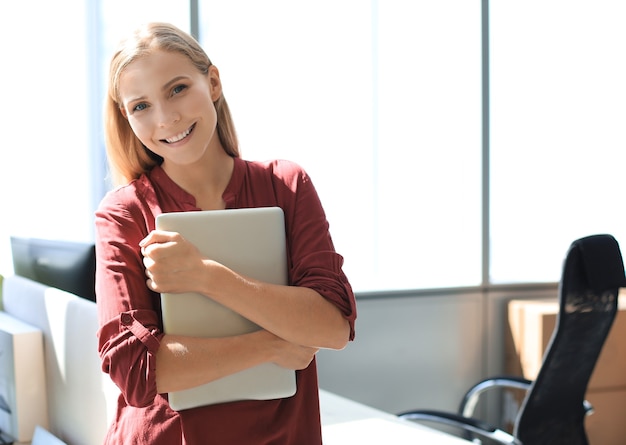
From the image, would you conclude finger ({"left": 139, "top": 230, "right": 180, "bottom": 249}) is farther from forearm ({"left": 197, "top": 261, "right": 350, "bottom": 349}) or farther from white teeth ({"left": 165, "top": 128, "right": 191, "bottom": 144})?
white teeth ({"left": 165, "top": 128, "right": 191, "bottom": 144})

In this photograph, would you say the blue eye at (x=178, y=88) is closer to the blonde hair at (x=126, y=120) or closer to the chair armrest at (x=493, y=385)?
the blonde hair at (x=126, y=120)

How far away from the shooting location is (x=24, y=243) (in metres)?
2.57

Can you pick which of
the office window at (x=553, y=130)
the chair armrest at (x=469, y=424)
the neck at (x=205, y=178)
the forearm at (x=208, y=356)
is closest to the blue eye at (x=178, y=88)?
the neck at (x=205, y=178)

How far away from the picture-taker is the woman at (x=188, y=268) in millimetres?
Answer: 1188

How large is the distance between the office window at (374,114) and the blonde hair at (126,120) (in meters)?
1.95

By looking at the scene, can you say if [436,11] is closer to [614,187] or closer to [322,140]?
[322,140]

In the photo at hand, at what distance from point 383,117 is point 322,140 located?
0.37m

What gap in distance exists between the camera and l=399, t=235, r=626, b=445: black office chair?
259cm

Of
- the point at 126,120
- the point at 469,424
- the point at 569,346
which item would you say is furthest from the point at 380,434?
the point at 126,120

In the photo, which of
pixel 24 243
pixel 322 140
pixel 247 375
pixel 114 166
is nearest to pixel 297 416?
pixel 247 375

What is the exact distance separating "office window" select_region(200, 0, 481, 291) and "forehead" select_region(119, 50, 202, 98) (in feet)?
6.79

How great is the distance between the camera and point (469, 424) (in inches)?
103

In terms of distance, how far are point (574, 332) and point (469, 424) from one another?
46 centimetres

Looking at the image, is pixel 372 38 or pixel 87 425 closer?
pixel 87 425
